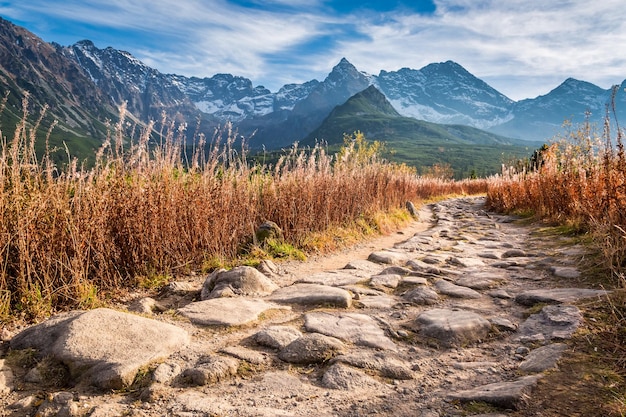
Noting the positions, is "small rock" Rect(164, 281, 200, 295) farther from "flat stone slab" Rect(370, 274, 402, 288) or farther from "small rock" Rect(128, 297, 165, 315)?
"flat stone slab" Rect(370, 274, 402, 288)

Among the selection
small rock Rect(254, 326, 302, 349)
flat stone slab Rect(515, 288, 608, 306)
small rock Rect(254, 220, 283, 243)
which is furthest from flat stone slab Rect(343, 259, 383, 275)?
small rock Rect(254, 326, 302, 349)

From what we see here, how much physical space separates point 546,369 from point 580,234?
5.17 meters

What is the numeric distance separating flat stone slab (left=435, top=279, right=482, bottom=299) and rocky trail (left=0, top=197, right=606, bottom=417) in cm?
1

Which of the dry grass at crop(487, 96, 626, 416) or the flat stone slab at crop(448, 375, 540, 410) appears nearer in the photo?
the flat stone slab at crop(448, 375, 540, 410)

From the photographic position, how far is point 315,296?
356cm

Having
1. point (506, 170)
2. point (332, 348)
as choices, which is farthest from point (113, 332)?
point (506, 170)

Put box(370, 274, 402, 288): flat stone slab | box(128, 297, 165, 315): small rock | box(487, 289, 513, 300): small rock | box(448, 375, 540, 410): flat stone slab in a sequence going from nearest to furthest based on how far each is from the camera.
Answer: box(448, 375, 540, 410): flat stone slab
box(128, 297, 165, 315): small rock
box(487, 289, 513, 300): small rock
box(370, 274, 402, 288): flat stone slab

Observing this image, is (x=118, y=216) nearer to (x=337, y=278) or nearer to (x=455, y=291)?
(x=337, y=278)

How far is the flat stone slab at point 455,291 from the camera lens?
3.73 meters

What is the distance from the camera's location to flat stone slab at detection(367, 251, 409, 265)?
5.41 m

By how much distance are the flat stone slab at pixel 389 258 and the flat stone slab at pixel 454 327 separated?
2.31 metres

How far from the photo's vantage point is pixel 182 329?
104 inches

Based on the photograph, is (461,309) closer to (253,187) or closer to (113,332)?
(113,332)

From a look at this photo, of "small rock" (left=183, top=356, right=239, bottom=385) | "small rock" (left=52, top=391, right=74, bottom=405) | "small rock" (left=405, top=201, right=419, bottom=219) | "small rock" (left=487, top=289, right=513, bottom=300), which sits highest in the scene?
"small rock" (left=52, top=391, right=74, bottom=405)
